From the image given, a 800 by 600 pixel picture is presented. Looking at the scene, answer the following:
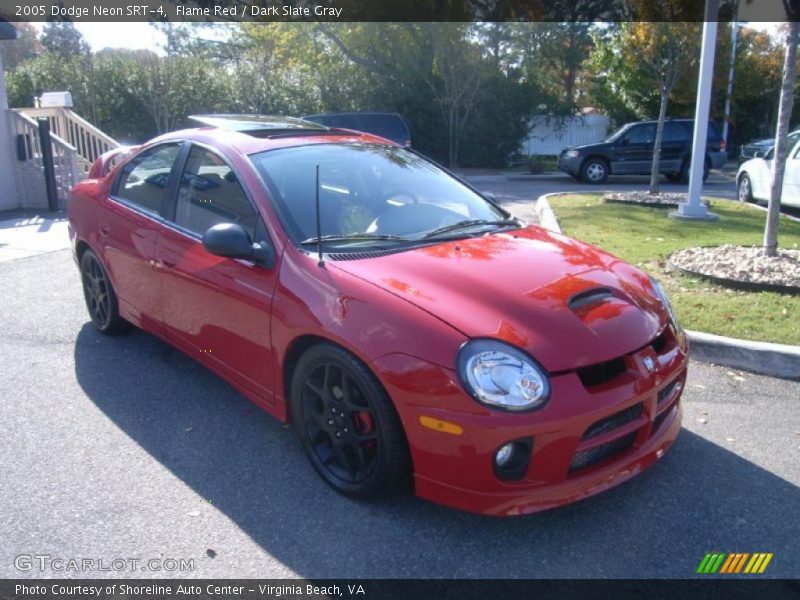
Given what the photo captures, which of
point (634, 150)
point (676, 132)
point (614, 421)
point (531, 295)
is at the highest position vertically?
point (676, 132)

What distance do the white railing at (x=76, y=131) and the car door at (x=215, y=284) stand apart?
32.9 feet

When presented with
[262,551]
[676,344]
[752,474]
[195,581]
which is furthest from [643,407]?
[195,581]

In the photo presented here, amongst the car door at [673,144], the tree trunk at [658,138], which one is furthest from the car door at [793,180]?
the car door at [673,144]

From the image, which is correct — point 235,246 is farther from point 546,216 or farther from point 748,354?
point 546,216

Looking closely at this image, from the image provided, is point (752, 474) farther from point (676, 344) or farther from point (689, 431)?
point (676, 344)

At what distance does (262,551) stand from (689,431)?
2441mm

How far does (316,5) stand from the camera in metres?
24.2

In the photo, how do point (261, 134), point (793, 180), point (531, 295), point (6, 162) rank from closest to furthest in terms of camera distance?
1. point (531, 295)
2. point (261, 134)
3. point (6, 162)
4. point (793, 180)

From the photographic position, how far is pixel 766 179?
12.4 meters

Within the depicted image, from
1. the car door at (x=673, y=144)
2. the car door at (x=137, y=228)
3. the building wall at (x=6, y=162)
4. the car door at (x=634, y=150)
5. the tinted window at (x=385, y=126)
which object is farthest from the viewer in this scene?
the car door at (x=673, y=144)

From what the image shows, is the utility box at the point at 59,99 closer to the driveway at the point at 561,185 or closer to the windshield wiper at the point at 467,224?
the driveway at the point at 561,185

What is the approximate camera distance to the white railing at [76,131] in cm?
1320

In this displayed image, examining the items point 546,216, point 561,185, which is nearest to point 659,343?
point 546,216

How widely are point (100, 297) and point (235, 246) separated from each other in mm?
2303
